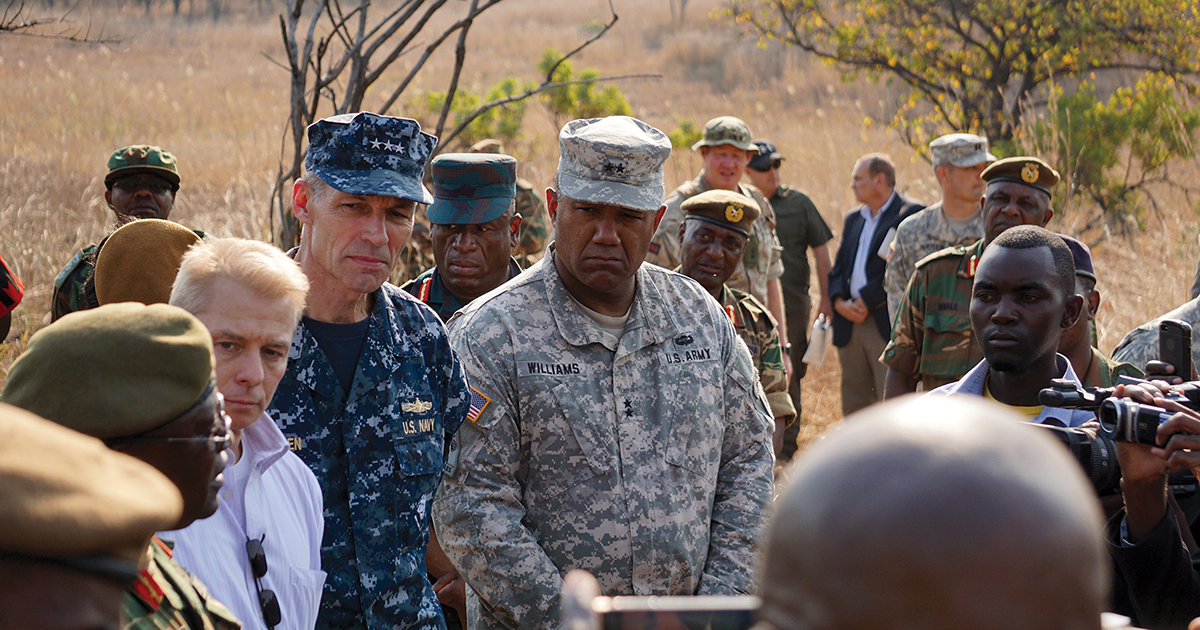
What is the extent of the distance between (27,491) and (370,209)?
1.58 meters

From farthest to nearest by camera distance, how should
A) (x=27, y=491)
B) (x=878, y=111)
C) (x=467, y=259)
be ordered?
1. (x=878, y=111)
2. (x=467, y=259)
3. (x=27, y=491)

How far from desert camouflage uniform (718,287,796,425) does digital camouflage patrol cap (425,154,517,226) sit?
3.72 ft

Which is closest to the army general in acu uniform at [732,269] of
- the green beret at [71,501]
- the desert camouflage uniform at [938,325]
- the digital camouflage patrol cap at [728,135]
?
the desert camouflage uniform at [938,325]

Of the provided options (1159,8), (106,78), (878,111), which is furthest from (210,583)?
(878,111)

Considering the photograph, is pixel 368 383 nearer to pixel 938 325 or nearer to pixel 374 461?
pixel 374 461

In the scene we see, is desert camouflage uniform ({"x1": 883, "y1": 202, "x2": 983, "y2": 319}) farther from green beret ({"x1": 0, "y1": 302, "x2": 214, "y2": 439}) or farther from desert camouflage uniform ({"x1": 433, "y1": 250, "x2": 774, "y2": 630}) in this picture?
green beret ({"x1": 0, "y1": 302, "x2": 214, "y2": 439})

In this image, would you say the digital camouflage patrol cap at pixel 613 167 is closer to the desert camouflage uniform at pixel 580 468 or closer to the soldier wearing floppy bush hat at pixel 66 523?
the desert camouflage uniform at pixel 580 468

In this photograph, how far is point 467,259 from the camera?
159 inches

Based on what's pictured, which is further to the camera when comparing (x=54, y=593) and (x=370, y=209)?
(x=370, y=209)

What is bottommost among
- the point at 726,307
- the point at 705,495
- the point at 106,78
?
the point at 705,495

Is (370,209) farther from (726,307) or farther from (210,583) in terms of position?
(726,307)

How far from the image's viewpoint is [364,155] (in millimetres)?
2469

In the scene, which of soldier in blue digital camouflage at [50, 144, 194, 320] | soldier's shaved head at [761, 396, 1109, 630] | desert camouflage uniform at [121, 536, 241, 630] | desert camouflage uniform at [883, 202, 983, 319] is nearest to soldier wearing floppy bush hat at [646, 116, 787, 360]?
desert camouflage uniform at [883, 202, 983, 319]

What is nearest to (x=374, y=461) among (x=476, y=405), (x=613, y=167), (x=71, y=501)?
(x=476, y=405)
